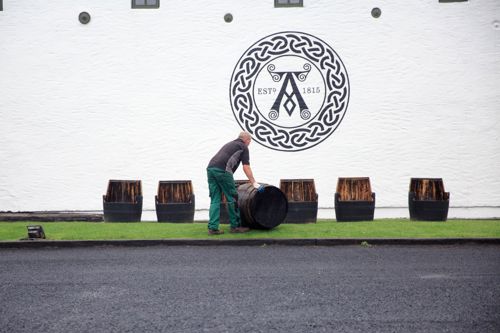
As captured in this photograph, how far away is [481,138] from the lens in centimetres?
1459

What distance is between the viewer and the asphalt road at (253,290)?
14.7 ft

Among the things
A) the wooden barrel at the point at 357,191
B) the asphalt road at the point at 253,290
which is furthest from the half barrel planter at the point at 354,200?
the asphalt road at the point at 253,290

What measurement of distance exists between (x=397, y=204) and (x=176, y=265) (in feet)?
27.9

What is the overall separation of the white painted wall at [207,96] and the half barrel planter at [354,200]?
9.65 ft

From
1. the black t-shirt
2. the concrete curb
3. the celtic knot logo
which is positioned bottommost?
the concrete curb

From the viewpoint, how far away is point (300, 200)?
1149 centimetres

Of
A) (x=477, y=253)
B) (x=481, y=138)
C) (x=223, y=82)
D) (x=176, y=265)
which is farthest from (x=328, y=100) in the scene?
(x=176, y=265)

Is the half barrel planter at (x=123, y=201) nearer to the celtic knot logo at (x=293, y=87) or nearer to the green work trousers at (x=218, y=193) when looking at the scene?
the green work trousers at (x=218, y=193)

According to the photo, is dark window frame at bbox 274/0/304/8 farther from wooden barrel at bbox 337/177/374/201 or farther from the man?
the man

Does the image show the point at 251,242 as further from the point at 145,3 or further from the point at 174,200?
the point at 145,3

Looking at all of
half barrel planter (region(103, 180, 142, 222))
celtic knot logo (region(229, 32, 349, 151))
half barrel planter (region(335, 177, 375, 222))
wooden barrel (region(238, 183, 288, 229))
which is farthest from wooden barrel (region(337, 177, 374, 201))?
half barrel planter (region(103, 180, 142, 222))

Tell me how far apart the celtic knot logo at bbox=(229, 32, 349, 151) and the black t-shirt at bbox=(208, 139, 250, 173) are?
476cm

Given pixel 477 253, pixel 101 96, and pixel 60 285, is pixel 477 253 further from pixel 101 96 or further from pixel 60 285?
pixel 101 96

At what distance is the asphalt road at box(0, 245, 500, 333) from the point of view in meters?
4.48
